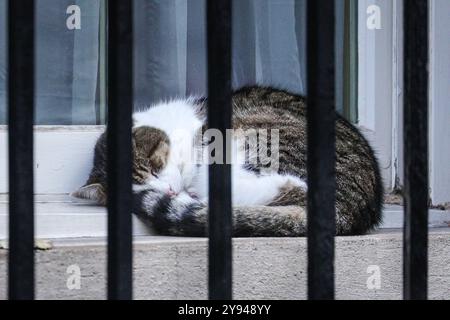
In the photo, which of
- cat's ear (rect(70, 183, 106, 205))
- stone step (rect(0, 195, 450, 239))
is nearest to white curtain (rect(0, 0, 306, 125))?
cat's ear (rect(70, 183, 106, 205))

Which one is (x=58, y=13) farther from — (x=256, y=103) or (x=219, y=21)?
(x=219, y=21)

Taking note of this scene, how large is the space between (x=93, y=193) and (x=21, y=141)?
6.20 feet

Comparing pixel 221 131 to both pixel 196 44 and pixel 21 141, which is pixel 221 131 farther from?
pixel 196 44

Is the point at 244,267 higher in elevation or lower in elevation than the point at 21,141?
lower

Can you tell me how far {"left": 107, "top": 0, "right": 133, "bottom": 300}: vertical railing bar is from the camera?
3.50 feet

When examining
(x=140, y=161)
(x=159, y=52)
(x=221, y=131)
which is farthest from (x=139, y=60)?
(x=221, y=131)

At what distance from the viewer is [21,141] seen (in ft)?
3.46

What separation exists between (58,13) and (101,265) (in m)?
1.58

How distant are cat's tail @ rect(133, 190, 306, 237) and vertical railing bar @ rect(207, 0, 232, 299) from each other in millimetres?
1288

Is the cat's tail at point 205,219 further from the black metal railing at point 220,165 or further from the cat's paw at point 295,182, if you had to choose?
the black metal railing at point 220,165

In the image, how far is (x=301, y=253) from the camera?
225 centimetres

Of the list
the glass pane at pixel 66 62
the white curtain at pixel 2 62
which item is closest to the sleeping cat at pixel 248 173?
the glass pane at pixel 66 62
